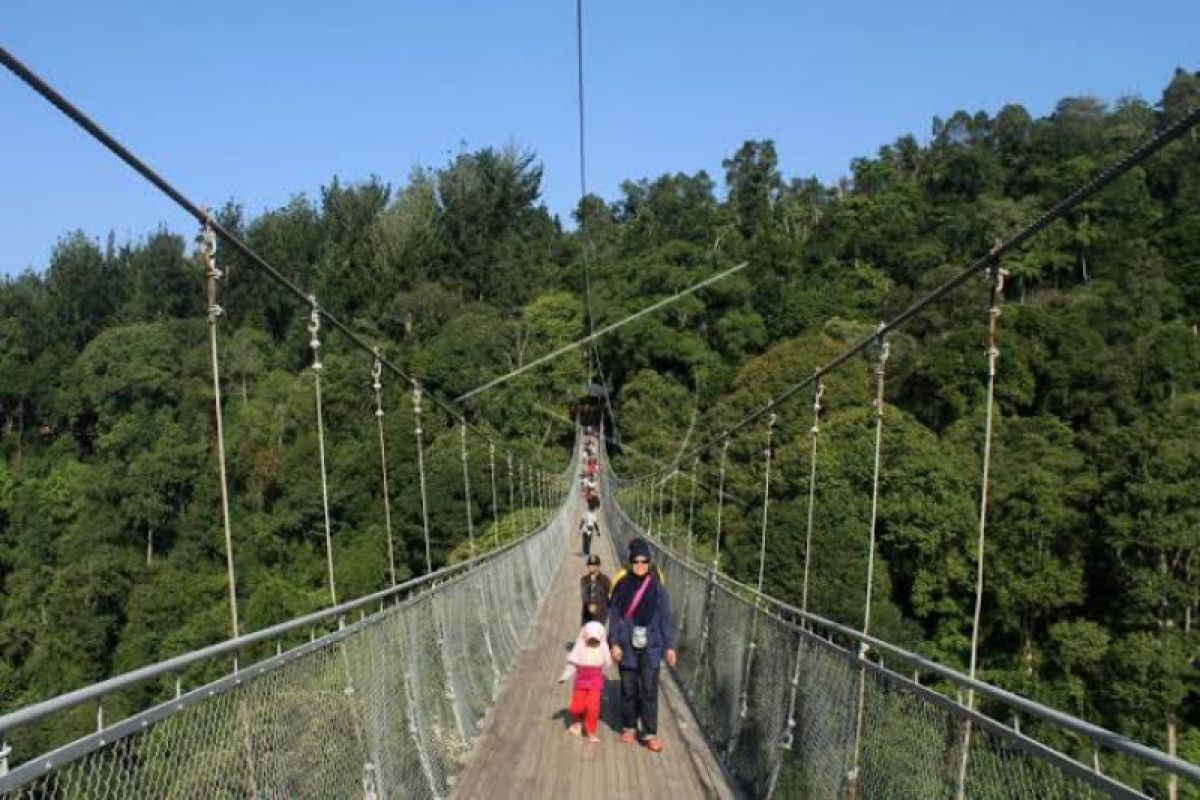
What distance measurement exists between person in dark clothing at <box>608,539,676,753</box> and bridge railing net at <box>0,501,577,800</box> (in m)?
0.80

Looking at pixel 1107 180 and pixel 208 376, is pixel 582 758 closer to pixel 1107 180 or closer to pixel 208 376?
pixel 1107 180

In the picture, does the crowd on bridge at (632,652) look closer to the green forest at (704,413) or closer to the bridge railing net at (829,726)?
the bridge railing net at (829,726)

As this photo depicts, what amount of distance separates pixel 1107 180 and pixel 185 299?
6844 cm

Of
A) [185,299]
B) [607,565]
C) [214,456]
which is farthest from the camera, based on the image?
[185,299]

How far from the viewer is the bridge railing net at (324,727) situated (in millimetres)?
2131

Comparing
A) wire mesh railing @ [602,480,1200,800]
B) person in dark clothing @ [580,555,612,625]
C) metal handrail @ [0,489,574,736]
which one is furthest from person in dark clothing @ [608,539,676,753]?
metal handrail @ [0,489,574,736]

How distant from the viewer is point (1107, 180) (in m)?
3.84

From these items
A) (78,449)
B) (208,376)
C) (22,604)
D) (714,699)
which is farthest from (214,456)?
(714,699)

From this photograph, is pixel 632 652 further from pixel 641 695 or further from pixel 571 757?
pixel 571 757

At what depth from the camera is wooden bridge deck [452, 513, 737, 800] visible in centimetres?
521

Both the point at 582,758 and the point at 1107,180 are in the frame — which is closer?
the point at 1107,180

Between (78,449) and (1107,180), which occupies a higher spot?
(1107,180)

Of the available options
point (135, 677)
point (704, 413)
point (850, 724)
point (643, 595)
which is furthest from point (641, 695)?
point (704, 413)

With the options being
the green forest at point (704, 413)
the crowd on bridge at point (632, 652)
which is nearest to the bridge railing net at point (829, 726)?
the crowd on bridge at point (632, 652)
